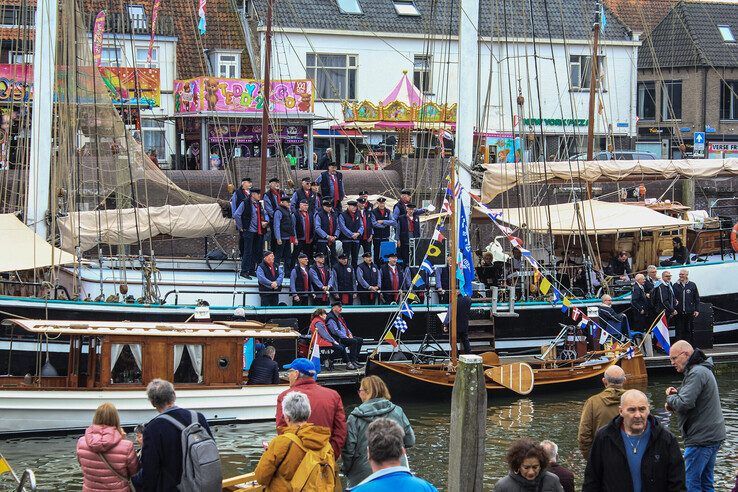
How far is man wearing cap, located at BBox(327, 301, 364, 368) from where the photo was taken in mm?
23484

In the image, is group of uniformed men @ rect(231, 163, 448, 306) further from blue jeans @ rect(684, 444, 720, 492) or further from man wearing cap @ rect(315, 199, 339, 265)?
blue jeans @ rect(684, 444, 720, 492)

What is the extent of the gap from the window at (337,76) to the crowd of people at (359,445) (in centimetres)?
3272

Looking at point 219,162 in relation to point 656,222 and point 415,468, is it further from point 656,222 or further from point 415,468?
point 415,468

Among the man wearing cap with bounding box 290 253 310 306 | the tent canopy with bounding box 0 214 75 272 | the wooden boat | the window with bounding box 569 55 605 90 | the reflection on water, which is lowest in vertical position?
the reflection on water

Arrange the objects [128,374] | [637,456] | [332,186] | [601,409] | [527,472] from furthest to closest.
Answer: [332,186], [128,374], [601,409], [637,456], [527,472]

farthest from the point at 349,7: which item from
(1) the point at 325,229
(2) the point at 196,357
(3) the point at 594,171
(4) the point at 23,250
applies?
(2) the point at 196,357

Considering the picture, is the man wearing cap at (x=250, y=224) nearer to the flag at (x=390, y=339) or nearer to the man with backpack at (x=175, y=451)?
the flag at (x=390, y=339)

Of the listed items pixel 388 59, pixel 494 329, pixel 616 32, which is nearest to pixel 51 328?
pixel 494 329

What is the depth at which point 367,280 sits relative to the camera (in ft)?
81.5

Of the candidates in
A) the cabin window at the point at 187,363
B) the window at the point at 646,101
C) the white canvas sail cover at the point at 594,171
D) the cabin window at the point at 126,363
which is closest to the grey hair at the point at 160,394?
the cabin window at the point at 126,363

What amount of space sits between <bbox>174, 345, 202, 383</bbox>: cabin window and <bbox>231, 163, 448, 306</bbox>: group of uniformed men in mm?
3881

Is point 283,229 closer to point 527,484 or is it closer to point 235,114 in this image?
point 235,114

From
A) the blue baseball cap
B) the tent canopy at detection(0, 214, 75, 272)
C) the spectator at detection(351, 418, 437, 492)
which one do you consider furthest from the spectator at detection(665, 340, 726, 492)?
the tent canopy at detection(0, 214, 75, 272)

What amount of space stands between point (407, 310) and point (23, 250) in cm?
654
